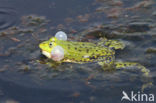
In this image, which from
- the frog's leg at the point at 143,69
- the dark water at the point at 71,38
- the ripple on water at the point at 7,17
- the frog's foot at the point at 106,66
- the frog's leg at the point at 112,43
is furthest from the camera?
the ripple on water at the point at 7,17

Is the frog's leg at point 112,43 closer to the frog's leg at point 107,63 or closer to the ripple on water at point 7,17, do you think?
the frog's leg at point 107,63

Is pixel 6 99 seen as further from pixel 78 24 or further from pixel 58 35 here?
pixel 78 24

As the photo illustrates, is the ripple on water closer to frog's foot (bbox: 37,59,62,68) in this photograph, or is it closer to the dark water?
the dark water

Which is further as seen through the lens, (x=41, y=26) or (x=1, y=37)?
(x=41, y=26)

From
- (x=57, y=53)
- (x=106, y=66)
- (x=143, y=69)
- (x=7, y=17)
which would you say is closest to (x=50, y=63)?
(x=57, y=53)

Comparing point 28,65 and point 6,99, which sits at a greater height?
point 28,65

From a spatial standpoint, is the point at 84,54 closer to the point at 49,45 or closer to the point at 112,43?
the point at 49,45

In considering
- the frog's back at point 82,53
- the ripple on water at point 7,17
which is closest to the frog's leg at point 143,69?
the frog's back at point 82,53

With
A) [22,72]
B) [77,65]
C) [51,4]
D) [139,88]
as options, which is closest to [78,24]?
[51,4]
